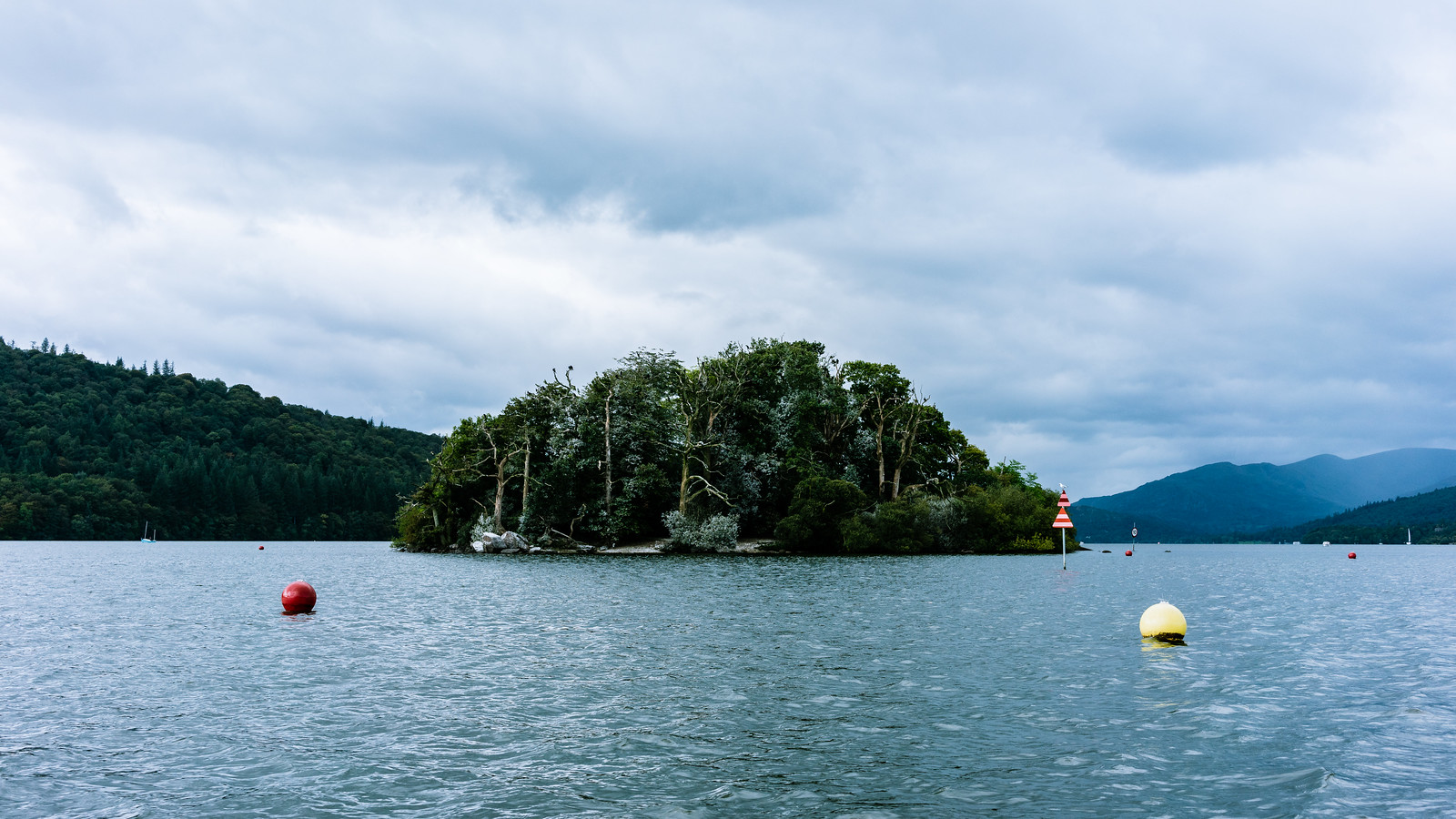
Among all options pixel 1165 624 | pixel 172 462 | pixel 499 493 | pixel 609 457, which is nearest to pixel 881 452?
pixel 609 457

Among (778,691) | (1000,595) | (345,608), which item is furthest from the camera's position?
(1000,595)

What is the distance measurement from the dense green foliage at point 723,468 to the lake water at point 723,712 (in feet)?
179

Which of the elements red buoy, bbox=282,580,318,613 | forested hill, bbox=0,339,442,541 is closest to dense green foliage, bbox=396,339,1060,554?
red buoy, bbox=282,580,318,613

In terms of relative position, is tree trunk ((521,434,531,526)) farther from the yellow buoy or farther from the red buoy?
the yellow buoy

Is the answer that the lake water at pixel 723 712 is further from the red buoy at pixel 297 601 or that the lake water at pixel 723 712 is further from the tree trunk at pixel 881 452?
the tree trunk at pixel 881 452

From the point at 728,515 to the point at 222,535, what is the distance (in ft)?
402

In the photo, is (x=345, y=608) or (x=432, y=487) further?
(x=432, y=487)

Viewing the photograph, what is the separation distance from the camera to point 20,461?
15375 centimetres

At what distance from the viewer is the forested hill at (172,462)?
A: 151500 mm

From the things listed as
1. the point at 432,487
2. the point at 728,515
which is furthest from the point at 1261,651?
the point at 432,487

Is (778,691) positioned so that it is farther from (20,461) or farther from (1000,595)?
(20,461)

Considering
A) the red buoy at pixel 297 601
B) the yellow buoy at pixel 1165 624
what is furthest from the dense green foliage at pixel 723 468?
the yellow buoy at pixel 1165 624

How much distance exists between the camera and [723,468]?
304ft

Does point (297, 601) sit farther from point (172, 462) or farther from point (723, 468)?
point (172, 462)
